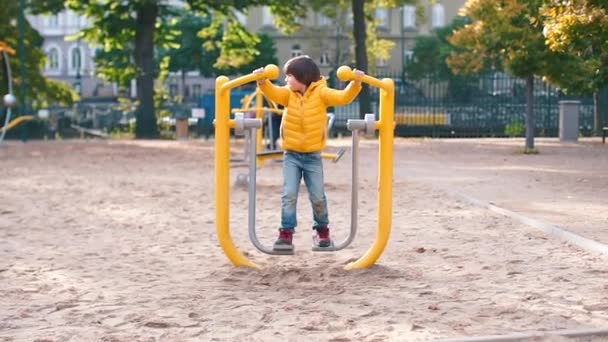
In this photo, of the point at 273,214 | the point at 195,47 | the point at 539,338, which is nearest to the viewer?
the point at 539,338

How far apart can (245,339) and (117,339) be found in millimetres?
650

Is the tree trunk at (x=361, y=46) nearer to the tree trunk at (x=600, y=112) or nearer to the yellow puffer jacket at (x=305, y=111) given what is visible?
the tree trunk at (x=600, y=112)

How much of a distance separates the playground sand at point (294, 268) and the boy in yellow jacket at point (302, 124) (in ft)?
1.52

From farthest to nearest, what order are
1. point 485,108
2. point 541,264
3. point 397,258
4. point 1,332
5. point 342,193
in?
point 485,108
point 342,193
point 397,258
point 541,264
point 1,332

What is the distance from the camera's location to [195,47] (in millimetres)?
73188

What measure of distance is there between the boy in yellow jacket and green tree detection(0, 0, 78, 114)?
26.2 metres

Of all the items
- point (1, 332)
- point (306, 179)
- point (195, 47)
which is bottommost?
point (1, 332)

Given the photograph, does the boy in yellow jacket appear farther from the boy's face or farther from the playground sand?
the playground sand

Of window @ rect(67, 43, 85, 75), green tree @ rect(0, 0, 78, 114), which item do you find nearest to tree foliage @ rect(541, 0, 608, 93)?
green tree @ rect(0, 0, 78, 114)

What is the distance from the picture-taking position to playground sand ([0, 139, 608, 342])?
5633 mm

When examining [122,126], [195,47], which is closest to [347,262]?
[122,126]

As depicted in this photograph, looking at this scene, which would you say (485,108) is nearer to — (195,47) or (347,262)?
Answer: (347,262)

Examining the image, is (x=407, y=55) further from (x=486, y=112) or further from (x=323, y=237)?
(x=323, y=237)

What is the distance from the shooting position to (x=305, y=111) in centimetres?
734
